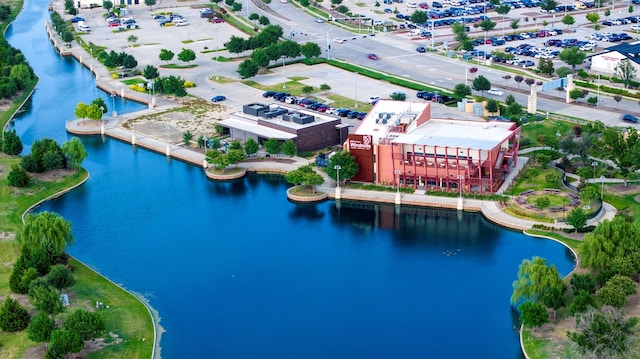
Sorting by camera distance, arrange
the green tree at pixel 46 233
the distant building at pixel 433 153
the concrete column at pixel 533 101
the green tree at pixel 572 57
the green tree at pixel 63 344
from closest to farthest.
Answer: the green tree at pixel 63 344 < the green tree at pixel 46 233 < the distant building at pixel 433 153 < the concrete column at pixel 533 101 < the green tree at pixel 572 57

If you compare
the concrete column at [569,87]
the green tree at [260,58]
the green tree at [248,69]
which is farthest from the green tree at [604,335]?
the green tree at [260,58]

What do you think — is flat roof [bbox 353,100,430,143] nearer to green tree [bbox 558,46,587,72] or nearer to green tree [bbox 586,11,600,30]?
green tree [bbox 558,46,587,72]

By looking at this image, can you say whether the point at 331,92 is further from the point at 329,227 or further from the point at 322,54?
the point at 329,227

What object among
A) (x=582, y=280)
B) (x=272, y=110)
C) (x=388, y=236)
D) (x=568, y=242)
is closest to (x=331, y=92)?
(x=272, y=110)

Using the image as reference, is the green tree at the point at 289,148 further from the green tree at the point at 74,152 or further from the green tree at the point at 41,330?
the green tree at the point at 41,330

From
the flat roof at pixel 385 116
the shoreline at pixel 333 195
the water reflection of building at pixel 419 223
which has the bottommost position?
the water reflection of building at pixel 419 223

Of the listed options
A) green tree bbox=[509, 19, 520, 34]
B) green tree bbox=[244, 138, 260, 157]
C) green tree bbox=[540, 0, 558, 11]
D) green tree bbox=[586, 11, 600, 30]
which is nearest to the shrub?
green tree bbox=[244, 138, 260, 157]
